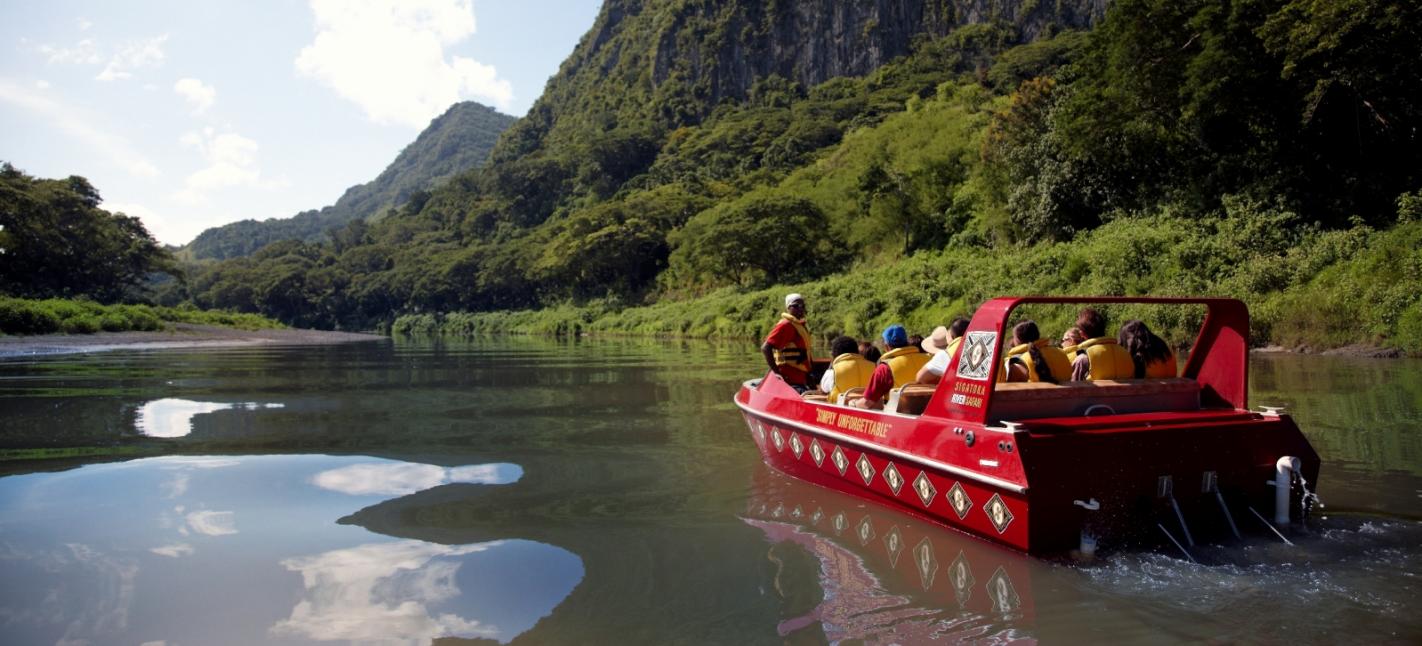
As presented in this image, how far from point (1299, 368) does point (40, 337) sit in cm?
4384

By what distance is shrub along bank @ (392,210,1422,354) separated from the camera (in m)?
18.8

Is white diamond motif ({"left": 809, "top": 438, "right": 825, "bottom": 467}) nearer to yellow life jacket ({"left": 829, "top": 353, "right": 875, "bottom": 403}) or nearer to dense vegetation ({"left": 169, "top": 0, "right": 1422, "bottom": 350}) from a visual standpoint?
yellow life jacket ({"left": 829, "top": 353, "right": 875, "bottom": 403})

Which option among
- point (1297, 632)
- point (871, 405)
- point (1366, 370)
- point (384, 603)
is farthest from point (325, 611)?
point (1366, 370)

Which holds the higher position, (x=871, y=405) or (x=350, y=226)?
(x=350, y=226)

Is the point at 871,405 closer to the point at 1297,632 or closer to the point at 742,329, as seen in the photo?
the point at 1297,632

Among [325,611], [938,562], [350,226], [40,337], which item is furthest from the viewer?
[350,226]

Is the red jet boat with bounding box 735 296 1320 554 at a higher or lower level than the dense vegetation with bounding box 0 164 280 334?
lower

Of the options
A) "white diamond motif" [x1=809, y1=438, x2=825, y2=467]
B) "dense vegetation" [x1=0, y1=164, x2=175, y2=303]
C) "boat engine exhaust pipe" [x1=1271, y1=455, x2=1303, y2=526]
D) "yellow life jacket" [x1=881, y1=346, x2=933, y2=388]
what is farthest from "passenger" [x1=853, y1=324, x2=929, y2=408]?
"dense vegetation" [x1=0, y1=164, x2=175, y2=303]

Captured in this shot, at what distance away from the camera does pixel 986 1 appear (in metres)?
140

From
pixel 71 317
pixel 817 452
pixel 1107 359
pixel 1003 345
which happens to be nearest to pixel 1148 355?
pixel 1107 359

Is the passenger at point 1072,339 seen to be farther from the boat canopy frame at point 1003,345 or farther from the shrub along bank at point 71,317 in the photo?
the shrub along bank at point 71,317

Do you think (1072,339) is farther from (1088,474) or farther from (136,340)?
(136,340)

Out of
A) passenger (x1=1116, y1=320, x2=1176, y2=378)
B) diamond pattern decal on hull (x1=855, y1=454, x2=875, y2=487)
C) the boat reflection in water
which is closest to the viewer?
the boat reflection in water

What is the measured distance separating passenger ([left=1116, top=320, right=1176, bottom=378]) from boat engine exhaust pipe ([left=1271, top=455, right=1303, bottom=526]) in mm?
1177
